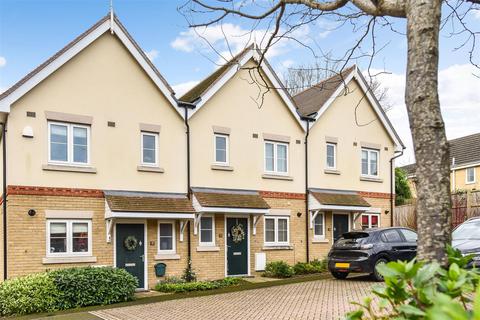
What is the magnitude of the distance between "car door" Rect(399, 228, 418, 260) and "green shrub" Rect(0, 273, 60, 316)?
10076mm

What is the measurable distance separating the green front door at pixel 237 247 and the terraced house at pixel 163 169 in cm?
4

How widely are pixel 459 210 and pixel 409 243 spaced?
21.2ft

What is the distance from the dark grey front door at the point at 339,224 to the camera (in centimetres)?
1938

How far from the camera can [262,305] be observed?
444 inches

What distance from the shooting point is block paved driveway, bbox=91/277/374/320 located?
10180 mm

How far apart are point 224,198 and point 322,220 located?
4.79m

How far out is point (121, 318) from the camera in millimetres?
10406

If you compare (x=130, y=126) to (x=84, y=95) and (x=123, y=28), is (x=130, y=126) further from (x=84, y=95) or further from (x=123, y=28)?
(x=123, y=28)

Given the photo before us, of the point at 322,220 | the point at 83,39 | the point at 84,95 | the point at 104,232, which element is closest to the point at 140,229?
the point at 104,232

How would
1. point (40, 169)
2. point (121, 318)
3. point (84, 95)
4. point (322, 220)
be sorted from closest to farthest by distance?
1. point (121, 318)
2. point (40, 169)
3. point (84, 95)
4. point (322, 220)

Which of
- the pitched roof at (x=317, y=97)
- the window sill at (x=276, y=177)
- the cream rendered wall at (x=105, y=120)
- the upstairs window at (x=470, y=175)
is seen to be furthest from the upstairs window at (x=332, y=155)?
the upstairs window at (x=470, y=175)

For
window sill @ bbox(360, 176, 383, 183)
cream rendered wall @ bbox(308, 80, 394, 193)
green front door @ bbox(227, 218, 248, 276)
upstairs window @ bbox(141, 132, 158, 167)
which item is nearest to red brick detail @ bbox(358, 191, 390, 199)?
cream rendered wall @ bbox(308, 80, 394, 193)

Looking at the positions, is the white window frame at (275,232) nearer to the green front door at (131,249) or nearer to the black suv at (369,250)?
the black suv at (369,250)

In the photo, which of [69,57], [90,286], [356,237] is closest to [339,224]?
[356,237]
